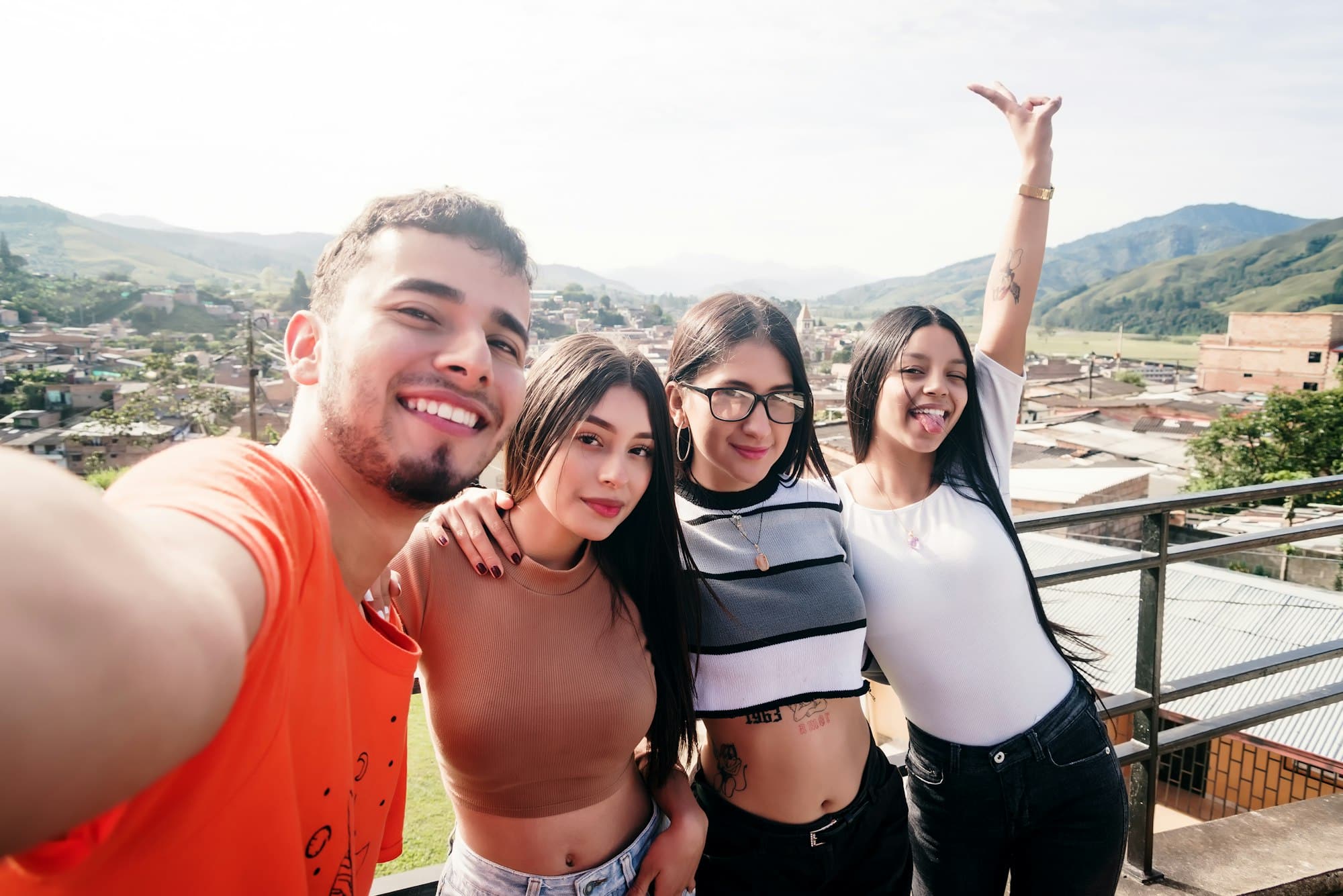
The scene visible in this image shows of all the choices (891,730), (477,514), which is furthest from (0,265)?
(477,514)

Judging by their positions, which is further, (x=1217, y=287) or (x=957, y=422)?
(x=1217, y=287)

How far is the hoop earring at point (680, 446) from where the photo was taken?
2063 millimetres

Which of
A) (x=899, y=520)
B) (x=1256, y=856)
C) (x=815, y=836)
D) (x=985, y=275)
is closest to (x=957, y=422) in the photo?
(x=899, y=520)

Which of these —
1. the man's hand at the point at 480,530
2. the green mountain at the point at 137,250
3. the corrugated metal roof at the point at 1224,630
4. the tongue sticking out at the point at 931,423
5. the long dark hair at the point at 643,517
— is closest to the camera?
the man's hand at the point at 480,530

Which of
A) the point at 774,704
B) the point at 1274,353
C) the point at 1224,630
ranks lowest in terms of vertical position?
the point at 1224,630

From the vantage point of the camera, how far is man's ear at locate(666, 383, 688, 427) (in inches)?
81.2

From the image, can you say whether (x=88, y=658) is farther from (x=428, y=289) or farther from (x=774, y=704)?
(x=774, y=704)

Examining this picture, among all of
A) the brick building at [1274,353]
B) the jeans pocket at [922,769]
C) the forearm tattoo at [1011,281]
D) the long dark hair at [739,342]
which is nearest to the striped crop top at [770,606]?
the long dark hair at [739,342]

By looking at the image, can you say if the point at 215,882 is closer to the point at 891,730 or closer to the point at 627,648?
the point at 627,648

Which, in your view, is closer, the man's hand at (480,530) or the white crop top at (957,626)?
the man's hand at (480,530)

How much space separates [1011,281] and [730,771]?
179 cm

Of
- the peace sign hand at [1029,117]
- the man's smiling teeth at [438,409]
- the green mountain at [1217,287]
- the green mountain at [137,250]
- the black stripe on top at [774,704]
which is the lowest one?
the black stripe on top at [774,704]

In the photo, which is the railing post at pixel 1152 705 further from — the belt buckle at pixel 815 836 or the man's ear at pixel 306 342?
the man's ear at pixel 306 342

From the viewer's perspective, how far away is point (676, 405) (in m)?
2.07
